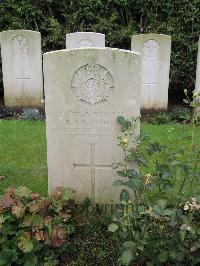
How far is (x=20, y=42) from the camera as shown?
807 centimetres

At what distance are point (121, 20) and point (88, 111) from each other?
7087 millimetres

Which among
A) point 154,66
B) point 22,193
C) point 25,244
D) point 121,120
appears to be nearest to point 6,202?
point 22,193

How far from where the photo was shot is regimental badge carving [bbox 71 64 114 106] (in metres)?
3.28

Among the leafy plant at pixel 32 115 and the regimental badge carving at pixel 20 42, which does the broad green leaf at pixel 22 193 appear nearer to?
the leafy plant at pixel 32 115

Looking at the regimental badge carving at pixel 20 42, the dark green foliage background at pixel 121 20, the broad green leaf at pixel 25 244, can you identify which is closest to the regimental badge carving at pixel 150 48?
the dark green foliage background at pixel 121 20

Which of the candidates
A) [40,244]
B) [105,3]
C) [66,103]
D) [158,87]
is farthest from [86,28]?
[40,244]

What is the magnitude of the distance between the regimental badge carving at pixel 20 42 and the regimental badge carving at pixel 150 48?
2.46 meters

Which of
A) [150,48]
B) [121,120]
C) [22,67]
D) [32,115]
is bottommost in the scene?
[32,115]

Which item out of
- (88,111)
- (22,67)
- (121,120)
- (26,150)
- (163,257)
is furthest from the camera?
(22,67)

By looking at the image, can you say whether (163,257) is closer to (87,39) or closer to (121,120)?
(121,120)

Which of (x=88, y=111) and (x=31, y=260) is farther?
(x=88, y=111)

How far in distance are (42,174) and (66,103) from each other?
1585 mm

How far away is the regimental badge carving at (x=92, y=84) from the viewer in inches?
129

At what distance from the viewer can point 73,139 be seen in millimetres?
3469
